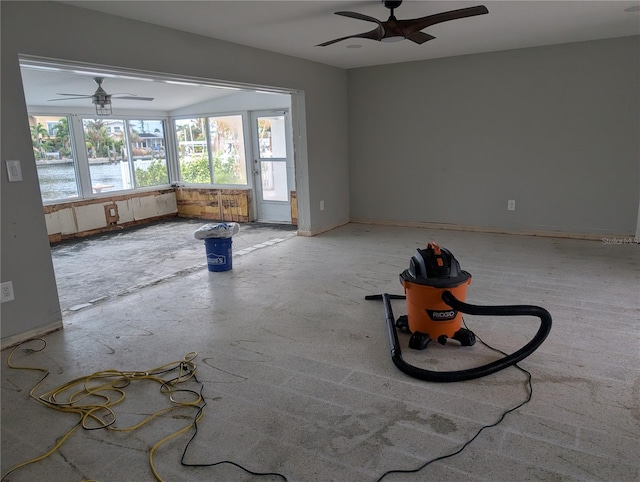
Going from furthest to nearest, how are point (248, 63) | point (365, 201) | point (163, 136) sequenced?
point (163, 136), point (365, 201), point (248, 63)

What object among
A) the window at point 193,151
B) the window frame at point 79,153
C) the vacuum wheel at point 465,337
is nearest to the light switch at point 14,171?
the vacuum wheel at point 465,337

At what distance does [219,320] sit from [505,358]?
6.56ft

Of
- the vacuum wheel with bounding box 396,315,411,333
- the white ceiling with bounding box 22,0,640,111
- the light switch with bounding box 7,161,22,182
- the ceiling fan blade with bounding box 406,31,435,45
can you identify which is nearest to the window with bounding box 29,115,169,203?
the white ceiling with bounding box 22,0,640,111

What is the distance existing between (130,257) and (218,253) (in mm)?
1603

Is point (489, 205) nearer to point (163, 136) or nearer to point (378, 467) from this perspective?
point (378, 467)

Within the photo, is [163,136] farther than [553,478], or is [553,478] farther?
[163,136]

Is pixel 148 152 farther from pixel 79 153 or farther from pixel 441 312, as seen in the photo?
pixel 441 312

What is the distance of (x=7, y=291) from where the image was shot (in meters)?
2.88

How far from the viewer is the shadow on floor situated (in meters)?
4.18

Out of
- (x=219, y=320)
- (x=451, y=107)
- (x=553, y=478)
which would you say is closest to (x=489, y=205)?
(x=451, y=107)

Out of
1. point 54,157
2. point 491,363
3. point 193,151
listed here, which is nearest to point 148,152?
point 193,151

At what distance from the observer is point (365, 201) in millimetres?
6707

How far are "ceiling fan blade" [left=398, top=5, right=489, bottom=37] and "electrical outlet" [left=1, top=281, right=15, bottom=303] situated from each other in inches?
128

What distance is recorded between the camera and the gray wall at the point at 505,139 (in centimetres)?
495
